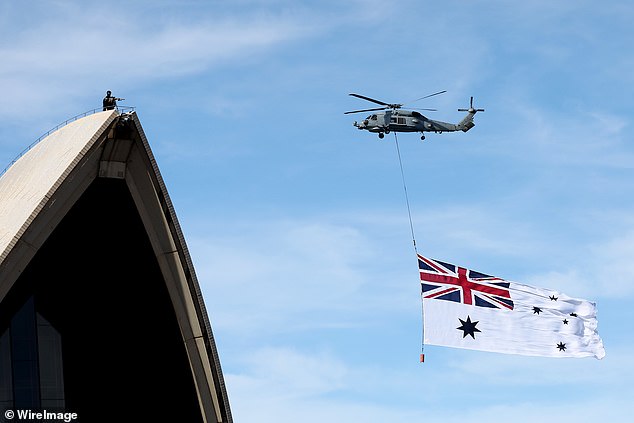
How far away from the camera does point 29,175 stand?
6019cm

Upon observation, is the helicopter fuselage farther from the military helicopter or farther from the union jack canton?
the union jack canton

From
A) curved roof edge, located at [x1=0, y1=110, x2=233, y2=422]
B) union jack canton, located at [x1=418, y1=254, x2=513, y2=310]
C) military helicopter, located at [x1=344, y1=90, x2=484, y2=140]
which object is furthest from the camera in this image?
military helicopter, located at [x1=344, y1=90, x2=484, y2=140]

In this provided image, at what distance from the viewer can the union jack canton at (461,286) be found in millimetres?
59047

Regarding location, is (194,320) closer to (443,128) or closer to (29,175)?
(29,175)

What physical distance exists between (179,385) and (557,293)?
1910 cm

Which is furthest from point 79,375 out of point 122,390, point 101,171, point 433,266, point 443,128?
point 443,128

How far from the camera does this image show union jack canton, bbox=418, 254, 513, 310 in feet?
194

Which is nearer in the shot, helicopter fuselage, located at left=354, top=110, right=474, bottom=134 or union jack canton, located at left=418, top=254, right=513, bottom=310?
union jack canton, located at left=418, top=254, right=513, bottom=310

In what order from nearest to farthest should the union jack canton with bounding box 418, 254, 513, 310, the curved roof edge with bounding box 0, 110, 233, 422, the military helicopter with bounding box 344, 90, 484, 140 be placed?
1. the curved roof edge with bounding box 0, 110, 233, 422
2. the union jack canton with bounding box 418, 254, 513, 310
3. the military helicopter with bounding box 344, 90, 484, 140

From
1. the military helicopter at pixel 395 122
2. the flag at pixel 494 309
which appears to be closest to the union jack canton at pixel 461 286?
the flag at pixel 494 309

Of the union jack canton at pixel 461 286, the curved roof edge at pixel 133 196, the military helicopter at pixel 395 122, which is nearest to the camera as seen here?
the curved roof edge at pixel 133 196

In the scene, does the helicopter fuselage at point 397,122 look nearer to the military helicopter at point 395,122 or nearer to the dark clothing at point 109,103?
the military helicopter at point 395,122

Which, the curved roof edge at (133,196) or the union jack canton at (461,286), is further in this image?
the union jack canton at (461,286)

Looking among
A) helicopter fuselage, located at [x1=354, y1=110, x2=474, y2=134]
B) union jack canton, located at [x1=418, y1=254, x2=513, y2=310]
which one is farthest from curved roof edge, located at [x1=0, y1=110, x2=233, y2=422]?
helicopter fuselage, located at [x1=354, y1=110, x2=474, y2=134]
